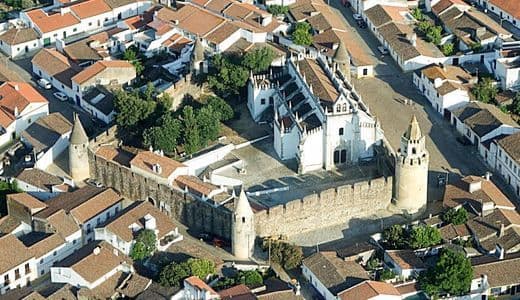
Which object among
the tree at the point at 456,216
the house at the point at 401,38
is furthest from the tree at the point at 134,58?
the tree at the point at 456,216

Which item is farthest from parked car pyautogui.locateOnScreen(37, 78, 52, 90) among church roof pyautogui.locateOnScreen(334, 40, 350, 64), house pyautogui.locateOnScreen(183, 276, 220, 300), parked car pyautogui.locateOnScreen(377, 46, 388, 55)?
house pyautogui.locateOnScreen(183, 276, 220, 300)

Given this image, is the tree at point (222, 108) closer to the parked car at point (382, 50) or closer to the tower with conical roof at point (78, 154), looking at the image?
the tower with conical roof at point (78, 154)

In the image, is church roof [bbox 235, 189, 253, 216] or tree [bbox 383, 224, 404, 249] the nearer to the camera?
church roof [bbox 235, 189, 253, 216]

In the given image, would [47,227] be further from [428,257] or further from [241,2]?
[241,2]

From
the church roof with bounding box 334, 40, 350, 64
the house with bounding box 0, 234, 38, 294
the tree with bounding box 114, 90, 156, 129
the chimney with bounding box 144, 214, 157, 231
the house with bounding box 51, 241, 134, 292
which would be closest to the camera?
the house with bounding box 51, 241, 134, 292

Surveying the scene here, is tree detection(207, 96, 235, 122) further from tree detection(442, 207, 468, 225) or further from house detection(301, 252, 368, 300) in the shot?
tree detection(442, 207, 468, 225)

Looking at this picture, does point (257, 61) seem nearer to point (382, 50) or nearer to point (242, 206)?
point (382, 50)

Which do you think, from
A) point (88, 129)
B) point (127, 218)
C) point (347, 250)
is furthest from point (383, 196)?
point (88, 129)
